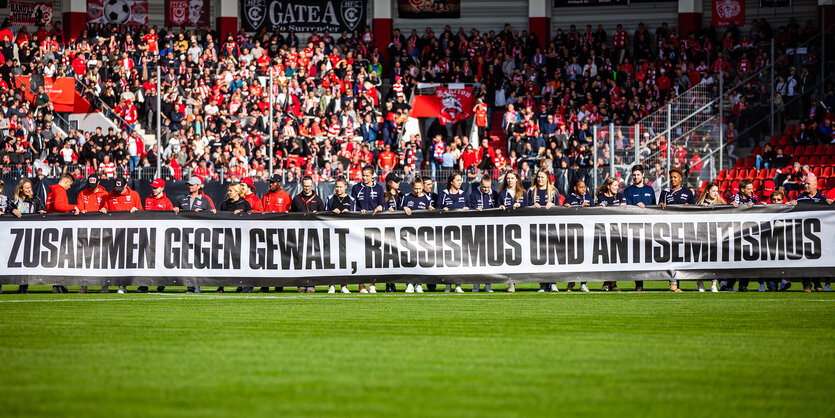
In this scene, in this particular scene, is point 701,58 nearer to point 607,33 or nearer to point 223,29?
point 607,33

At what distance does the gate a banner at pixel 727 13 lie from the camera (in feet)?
116

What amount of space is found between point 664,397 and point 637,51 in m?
29.3

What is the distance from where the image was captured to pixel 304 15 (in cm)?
3734

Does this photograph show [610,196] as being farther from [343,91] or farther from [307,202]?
[343,91]

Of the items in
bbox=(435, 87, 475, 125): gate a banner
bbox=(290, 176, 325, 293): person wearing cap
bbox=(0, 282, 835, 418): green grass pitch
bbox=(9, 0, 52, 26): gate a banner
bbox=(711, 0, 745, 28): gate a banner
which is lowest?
bbox=(0, 282, 835, 418): green grass pitch

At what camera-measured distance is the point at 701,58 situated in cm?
3244

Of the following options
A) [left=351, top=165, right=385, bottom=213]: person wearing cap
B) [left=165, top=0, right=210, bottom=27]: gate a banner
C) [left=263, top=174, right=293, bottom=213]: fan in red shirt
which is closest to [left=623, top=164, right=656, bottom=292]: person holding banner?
[left=351, top=165, right=385, bottom=213]: person wearing cap

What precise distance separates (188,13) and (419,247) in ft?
84.2

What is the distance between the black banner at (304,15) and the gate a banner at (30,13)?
23.3 ft

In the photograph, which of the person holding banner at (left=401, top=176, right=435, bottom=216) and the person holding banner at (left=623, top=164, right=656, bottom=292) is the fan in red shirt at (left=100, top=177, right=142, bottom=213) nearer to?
the person holding banner at (left=401, top=176, right=435, bottom=216)

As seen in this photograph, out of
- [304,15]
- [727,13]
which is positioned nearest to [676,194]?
[727,13]

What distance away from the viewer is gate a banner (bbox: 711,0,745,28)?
3538cm

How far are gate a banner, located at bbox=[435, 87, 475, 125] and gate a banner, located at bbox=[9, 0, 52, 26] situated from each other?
15.3 metres

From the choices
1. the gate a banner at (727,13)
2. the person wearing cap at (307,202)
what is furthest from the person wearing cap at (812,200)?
the gate a banner at (727,13)
